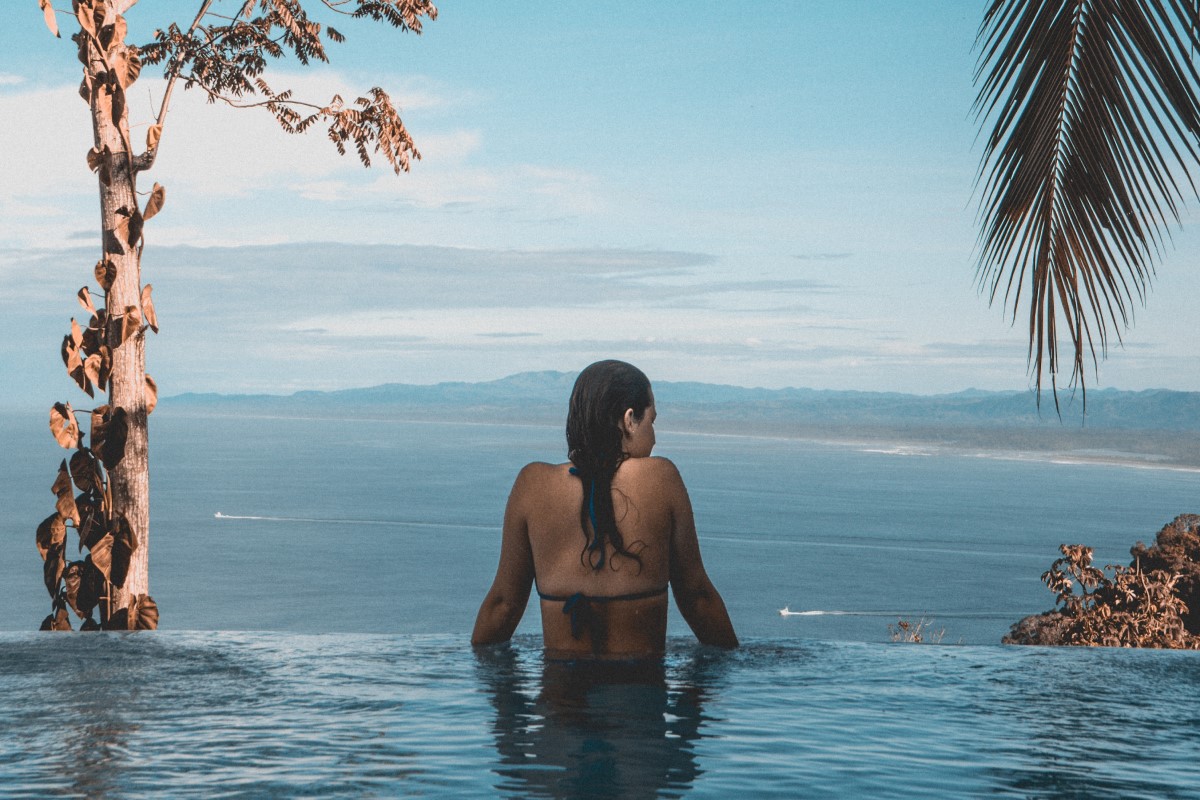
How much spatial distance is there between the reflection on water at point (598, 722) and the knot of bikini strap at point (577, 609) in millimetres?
128

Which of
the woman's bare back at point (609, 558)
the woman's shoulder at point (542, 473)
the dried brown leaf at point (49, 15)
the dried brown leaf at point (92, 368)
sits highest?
the dried brown leaf at point (49, 15)

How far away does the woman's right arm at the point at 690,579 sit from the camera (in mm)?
4562

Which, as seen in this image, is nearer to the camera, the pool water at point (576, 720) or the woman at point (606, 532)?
the pool water at point (576, 720)

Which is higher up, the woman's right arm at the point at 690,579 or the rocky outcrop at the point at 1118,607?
the woman's right arm at the point at 690,579

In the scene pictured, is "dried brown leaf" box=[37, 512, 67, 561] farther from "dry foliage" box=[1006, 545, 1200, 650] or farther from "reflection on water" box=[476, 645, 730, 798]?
"dry foliage" box=[1006, 545, 1200, 650]

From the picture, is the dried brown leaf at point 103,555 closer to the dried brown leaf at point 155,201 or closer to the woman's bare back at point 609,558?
the dried brown leaf at point 155,201

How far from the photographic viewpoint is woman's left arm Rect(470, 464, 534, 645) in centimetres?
465

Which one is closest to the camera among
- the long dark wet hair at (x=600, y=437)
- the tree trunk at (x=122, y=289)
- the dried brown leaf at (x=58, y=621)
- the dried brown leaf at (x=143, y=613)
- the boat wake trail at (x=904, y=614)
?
the long dark wet hair at (x=600, y=437)

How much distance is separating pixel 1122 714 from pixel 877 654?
1.13 meters

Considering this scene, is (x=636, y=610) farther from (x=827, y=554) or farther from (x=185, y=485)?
(x=185, y=485)

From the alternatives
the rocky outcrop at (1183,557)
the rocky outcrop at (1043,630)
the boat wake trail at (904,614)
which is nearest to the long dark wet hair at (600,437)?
the rocky outcrop at (1043,630)

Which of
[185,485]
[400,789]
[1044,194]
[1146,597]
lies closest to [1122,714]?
[400,789]

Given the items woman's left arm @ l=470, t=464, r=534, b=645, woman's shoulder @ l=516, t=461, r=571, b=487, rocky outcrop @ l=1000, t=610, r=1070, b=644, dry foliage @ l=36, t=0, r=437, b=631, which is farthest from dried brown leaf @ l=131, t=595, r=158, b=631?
rocky outcrop @ l=1000, t=610, r=1070, b=644

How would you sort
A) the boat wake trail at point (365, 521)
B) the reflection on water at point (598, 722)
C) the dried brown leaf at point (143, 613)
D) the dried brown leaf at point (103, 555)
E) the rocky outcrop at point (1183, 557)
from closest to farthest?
1. the reflection on water at point (598, 722)
2. the dried brown leaf at point (103, 555)
3. the dried brown leaf at point (143, 613)
4. the rocky outcrop at point (1183, 557)
5. the boat wake trail at point (365, 521)
